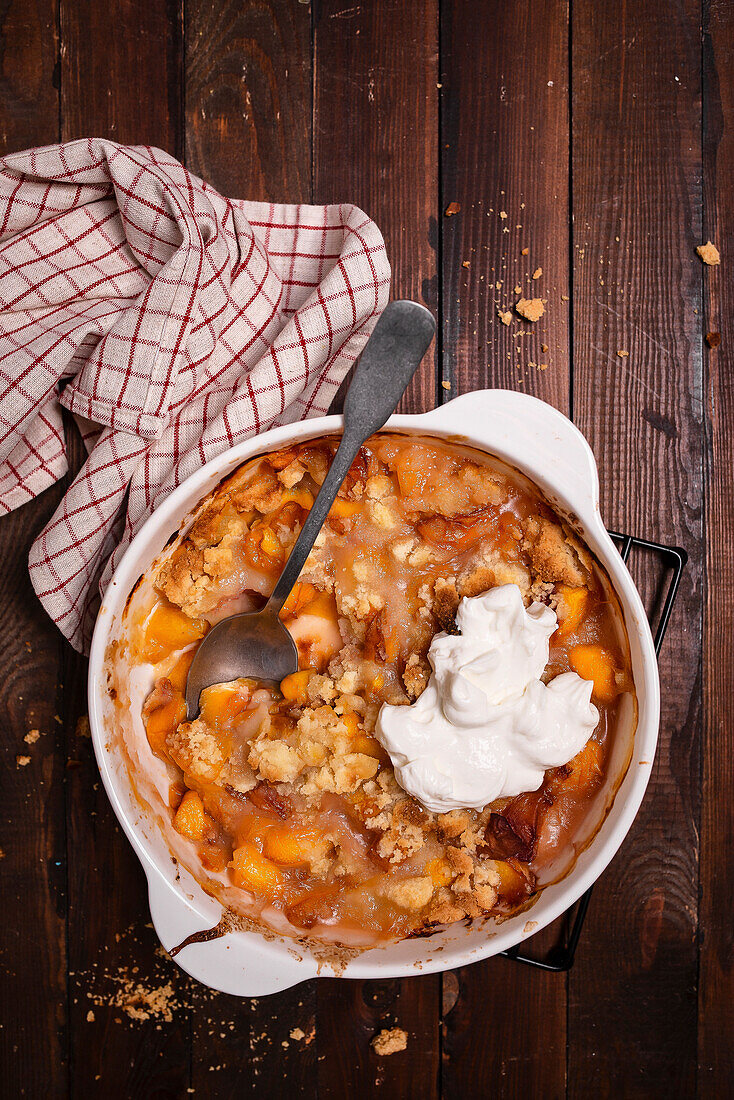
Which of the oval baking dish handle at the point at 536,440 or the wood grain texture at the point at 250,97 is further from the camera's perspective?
the wood grain texture at the point at 250,97

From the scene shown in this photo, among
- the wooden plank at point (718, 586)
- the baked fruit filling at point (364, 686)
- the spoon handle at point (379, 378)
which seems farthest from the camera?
the wooden plank at point (718, 586)

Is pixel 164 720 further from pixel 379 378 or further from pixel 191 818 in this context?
pixel 379 378

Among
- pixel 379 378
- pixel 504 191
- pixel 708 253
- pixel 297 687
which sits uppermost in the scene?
pixel 504 191

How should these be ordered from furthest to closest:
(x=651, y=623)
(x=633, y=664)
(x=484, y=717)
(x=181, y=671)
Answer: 1. (x=651, y=623)
2. (x=181, y=671)
3. (x=633, y=664)
4. (x=484, y=717)

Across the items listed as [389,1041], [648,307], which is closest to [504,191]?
[648,307]

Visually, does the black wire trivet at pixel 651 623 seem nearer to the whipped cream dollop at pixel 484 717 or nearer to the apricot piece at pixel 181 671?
the whipped cream dollop at pixel 484 717

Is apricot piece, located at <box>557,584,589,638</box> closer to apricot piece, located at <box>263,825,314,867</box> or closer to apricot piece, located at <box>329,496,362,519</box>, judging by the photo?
apricot piece, located at <box>329,496,362,519</box>

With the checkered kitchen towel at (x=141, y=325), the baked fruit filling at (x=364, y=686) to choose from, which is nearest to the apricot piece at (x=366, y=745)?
the baked fruit filling at (x=364, y=686)
